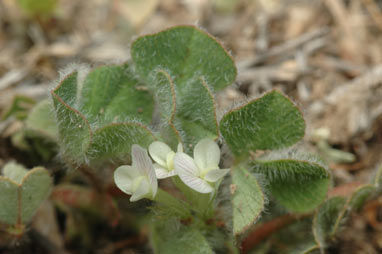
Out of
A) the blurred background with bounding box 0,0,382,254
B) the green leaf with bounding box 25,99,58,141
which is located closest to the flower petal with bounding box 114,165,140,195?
the green leaf with bounding box 25,99,58,141

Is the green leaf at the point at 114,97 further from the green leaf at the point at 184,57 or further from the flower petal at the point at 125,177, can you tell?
the flower petal at the point at 125,177

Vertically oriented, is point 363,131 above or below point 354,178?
above

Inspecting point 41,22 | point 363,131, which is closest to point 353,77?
point 363,131

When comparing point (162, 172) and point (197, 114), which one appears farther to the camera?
point (197, 114)

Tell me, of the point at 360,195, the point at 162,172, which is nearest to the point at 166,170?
the point at 162,172

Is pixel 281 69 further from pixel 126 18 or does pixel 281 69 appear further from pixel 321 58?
pixel 126 18

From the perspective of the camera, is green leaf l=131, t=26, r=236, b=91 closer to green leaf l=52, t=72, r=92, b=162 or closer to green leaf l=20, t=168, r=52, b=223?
green leaf l=52, t=72, r=92, b=162

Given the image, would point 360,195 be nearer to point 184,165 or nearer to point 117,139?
point 184,165
